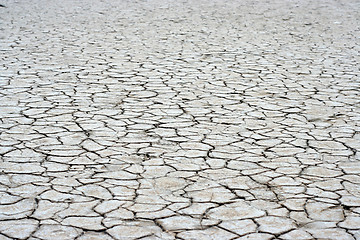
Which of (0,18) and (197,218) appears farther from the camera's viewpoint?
(0,18)

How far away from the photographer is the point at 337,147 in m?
3.69

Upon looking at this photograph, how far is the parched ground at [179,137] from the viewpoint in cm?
267

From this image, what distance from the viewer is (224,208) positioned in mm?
2793

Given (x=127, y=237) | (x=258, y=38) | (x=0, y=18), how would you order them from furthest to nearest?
(x=0, y=18) < (x=258, y=38) < (x=127, y=237)

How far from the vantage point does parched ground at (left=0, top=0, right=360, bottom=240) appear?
2674 millimetres

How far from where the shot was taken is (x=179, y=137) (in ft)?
12.7

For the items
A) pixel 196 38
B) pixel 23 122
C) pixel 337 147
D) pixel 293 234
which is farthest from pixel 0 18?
pixel 293 234

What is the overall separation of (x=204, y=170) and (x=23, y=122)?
167 centimetres

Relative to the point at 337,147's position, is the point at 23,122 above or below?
below

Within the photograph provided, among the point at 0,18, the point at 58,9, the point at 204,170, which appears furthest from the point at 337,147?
the point at 58,9

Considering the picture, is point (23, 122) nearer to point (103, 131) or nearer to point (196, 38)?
point (103, 131)

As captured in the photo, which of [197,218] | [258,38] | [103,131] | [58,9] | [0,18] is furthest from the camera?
[58,9]

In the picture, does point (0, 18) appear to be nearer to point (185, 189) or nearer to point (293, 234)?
point (185, 189)

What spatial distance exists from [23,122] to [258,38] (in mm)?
4974
